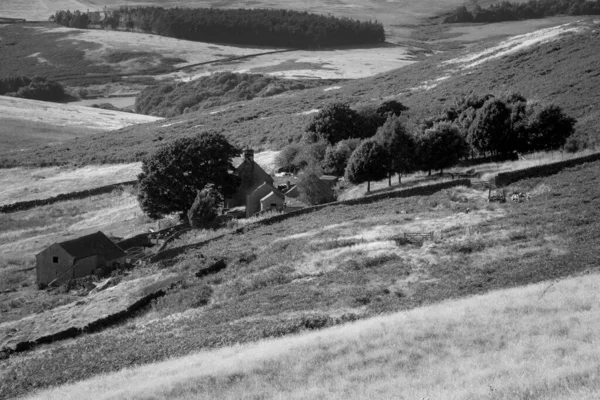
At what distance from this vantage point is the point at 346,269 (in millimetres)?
34469

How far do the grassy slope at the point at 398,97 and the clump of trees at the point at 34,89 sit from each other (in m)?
54.9

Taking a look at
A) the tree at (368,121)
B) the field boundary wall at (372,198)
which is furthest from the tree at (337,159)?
the field boundary wall at (372,198)

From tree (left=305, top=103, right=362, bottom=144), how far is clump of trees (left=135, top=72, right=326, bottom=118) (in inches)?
2668

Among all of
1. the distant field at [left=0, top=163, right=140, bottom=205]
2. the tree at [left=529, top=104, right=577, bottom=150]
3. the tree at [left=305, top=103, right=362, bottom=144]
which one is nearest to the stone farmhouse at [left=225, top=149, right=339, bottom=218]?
the tree at [left=305, top=103, right=362, bottom=144]

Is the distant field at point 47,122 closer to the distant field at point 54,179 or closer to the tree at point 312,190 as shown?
the distant field at point 54,179

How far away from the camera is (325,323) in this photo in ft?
89.1

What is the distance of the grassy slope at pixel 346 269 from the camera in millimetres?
27875

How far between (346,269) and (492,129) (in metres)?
23.6

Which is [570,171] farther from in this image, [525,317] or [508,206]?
[525,317]

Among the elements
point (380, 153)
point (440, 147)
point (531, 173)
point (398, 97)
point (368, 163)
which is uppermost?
point (440, 147)

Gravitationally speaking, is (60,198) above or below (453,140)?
below

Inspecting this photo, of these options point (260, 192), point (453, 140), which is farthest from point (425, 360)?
point (260, 192)

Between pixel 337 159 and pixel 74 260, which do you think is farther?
pixel 337 159

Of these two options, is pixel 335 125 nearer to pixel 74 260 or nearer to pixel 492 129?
pixel 492 129
